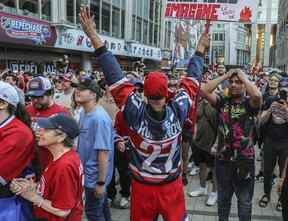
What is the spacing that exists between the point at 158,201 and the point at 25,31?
58.7ft

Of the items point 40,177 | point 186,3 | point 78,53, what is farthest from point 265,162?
point 78,53

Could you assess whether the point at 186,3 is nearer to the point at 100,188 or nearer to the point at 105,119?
the point at 105,119

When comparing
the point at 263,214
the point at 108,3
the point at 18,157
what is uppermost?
the point at 108,3

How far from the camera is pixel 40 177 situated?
315 centimetres

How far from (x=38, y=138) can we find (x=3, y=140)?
→ 0.30 m

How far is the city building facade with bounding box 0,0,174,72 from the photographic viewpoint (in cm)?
1995

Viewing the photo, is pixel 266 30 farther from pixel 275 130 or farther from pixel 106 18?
pixel 275 130

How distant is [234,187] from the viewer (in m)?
4.78

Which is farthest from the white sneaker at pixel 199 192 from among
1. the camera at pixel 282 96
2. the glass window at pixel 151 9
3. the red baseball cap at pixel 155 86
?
the glass window at pixel 151 9

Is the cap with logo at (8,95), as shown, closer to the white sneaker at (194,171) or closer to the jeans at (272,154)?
the jeans at (272,154)

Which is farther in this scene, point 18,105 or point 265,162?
point 265,162

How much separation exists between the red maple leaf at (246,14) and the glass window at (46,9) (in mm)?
18262

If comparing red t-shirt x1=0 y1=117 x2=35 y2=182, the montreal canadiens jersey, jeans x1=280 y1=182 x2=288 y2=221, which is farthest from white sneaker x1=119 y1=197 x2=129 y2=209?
red t-shirt x1=0 y1=117 x2=35 y2=182

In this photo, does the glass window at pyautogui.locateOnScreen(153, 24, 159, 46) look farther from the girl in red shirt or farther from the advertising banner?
the girl in red shirt
